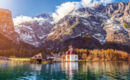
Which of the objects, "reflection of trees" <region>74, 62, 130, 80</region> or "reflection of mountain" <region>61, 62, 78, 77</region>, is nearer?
"reflection of trees" <region>74, 62, 130, 80</region>

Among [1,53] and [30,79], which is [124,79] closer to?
[30,79]

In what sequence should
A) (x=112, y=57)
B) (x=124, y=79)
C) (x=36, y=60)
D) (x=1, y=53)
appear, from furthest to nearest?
1. (x=1, y=53)
2. (x=112, y=57)
3. (x=36, y=60)
4. (x=124, y=79)

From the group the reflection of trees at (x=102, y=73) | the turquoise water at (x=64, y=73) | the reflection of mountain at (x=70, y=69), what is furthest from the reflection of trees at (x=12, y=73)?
the reflection of trees at (x=102, y=73)

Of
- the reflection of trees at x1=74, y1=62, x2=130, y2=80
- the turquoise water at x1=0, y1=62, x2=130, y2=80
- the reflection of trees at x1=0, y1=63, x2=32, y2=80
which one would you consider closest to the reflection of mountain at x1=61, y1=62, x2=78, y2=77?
the turquoise water at x1=0, y1=62, x2=130, y2=80

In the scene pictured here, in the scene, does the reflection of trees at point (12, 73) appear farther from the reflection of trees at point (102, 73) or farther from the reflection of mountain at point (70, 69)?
the reflection of trees at point (102, 73)

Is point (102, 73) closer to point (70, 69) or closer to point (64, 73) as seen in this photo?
point (64, 73)

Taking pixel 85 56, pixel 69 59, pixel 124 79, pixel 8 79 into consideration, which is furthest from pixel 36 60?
pixel 124 79

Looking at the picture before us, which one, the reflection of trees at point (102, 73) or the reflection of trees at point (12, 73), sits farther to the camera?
the reflection of trees at point (12, 73)

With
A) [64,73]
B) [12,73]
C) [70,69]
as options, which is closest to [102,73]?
[64,73]

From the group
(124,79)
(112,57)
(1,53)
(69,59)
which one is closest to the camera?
(124,79)

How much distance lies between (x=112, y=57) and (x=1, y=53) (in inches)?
4933

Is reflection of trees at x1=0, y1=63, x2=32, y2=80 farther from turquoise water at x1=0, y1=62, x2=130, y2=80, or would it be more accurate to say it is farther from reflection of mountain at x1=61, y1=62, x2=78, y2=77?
reflection of mountain at x1=61, y1=62, x2=78, y2=77

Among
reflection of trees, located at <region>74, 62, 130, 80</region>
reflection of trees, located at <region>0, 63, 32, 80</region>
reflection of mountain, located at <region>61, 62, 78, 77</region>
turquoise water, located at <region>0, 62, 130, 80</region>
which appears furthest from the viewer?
reflection of mountain, located at <region>61, 62, 78, 77</region>

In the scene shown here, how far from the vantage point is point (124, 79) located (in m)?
45.6
